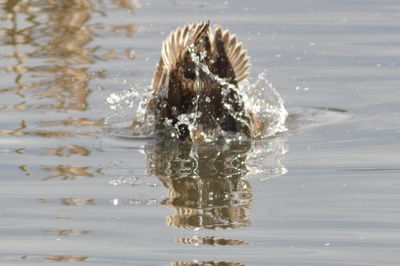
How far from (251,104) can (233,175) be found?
156cm

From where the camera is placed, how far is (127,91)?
8156 millimetres

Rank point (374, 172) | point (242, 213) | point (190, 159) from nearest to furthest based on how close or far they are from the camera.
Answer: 1. point (242, 213)
2. point (374, 172)
3. point (190, 159)

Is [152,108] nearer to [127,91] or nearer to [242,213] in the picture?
[127,91]

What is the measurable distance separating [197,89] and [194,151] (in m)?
0.48

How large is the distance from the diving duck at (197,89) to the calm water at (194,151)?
18 cm

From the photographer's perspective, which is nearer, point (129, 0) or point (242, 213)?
point (242, 213)

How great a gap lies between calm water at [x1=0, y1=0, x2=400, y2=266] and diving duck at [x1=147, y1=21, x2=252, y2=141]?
0.61ft

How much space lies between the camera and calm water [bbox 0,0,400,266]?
16.9 ft

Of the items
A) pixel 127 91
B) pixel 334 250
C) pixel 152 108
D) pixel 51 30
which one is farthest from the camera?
pixel 51 30

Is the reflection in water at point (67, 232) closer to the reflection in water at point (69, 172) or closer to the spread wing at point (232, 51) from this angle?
the reflection in water at point (69, 172)

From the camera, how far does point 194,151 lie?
22.8ft

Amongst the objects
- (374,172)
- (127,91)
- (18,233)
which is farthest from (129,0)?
(18,233)

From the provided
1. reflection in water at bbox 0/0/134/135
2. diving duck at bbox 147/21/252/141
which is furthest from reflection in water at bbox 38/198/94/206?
diving duck at bbox 147/21/252/141

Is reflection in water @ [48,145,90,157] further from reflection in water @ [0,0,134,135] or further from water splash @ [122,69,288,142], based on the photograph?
water splash @ [122,69,288,142]
